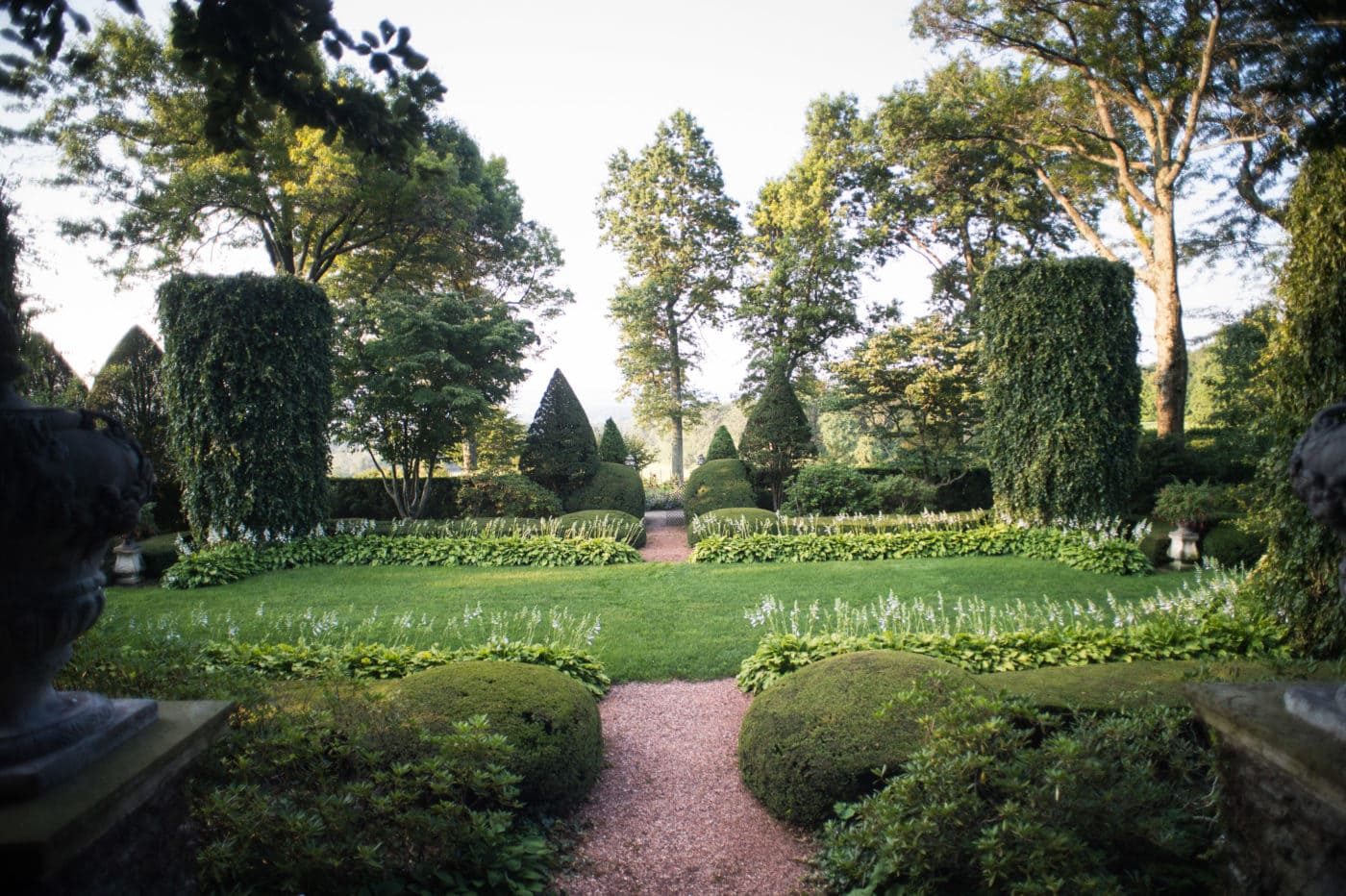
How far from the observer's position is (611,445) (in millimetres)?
19344

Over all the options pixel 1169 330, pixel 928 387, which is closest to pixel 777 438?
pixel 928 387

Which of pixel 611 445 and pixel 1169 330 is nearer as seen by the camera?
pixel 1169 330

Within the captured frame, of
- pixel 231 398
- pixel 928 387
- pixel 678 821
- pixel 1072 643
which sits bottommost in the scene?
pixel 678 821

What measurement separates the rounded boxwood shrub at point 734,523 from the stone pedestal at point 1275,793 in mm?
9628

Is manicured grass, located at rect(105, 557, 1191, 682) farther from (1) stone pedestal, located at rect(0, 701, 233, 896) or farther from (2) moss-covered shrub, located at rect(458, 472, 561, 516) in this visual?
(1) stone pedestal, located at rect(0, 701, 233, 896)

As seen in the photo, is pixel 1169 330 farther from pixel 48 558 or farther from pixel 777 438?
pixel 48 558

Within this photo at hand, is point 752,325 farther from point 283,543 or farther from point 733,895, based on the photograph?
point 733,895

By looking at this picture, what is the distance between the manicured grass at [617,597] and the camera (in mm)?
6379

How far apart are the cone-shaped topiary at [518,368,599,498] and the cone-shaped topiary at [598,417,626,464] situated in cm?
326

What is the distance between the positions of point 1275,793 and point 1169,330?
16058 mm

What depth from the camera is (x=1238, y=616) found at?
5.23 meters

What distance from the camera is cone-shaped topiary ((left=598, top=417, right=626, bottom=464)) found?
63.2ft

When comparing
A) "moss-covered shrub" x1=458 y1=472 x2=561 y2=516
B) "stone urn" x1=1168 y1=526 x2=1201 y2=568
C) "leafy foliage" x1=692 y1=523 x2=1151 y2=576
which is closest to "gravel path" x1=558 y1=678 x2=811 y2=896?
"leafy foliage" x1=692 y1=523 x2=1151 y2=576

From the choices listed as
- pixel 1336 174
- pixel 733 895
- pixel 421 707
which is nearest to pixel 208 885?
pixel 421 707
